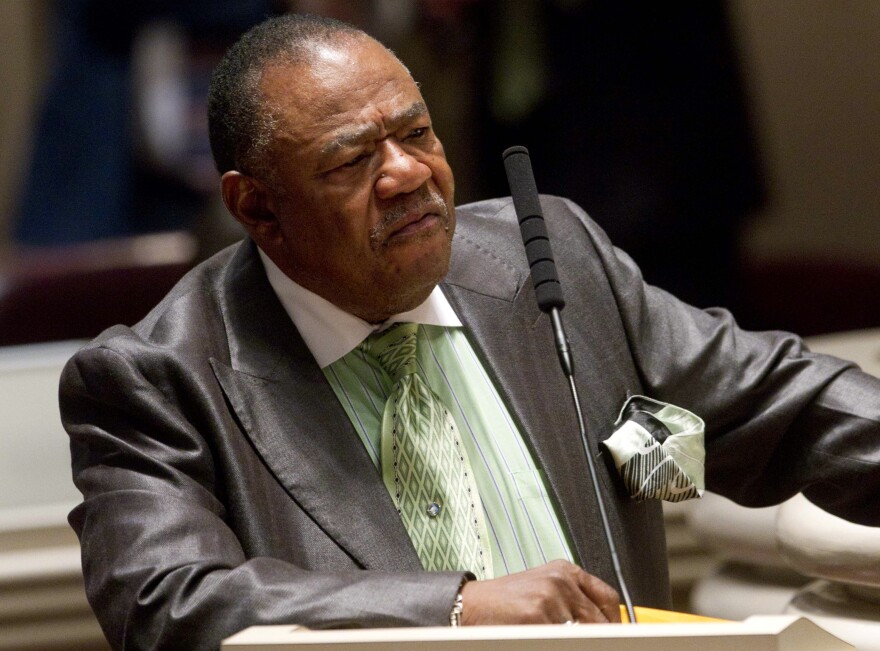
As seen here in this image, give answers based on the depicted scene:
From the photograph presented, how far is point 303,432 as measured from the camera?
1763 mm

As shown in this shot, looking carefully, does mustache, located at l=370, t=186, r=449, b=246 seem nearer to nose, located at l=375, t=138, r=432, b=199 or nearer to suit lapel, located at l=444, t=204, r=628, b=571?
nose, located at l=375, t=138, r=432, b=199

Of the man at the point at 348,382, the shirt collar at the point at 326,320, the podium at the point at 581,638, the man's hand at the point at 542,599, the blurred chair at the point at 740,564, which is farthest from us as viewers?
the blurred chair at the point at 740,564

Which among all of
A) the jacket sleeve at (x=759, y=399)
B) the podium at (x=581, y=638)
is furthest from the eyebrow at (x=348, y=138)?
the podium at (x=581, y=638)

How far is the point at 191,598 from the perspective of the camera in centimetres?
148

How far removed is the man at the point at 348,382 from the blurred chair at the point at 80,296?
136 cm

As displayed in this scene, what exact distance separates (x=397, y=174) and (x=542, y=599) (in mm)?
647

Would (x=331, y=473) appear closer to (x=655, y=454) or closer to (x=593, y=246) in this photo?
(x=655, y=454)

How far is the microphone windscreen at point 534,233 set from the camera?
59.4 inches

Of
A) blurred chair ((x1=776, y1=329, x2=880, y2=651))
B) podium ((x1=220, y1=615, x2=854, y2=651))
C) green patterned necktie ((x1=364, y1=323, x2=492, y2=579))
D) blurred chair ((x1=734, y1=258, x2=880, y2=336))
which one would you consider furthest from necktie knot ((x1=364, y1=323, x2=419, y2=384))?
blurred chair ((x1=734, y1=258, x2=880, y2=336))

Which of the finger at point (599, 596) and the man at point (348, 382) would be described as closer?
the finger at point (599, 596)

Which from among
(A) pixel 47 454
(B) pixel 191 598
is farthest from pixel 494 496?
(A) pixel 47 454

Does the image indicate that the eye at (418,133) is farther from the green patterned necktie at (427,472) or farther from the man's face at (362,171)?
the green patterned necktie at (427,472)

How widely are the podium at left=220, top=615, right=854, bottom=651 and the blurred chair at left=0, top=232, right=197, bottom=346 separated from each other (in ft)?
7.12

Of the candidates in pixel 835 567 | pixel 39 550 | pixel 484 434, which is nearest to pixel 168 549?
pixel 484 434
